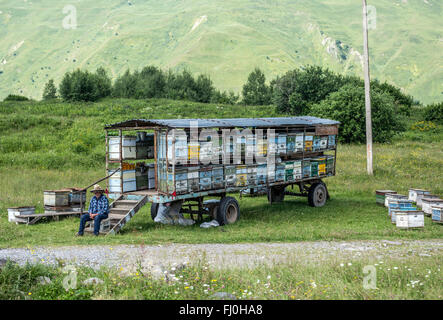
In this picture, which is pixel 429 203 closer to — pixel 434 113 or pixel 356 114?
pixel 356 114

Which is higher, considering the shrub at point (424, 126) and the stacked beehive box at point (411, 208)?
the shrub at point (424, 126)

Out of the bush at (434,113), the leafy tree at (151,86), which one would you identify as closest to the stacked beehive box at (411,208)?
the bush at (434,113)

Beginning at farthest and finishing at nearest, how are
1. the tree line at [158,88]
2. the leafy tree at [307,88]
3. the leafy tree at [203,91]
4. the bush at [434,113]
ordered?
1. the leafy tree at [203,91]
2. the tree line at [158,88]
3. the bush at [434,113]
4. the leafy tree at [307,88]

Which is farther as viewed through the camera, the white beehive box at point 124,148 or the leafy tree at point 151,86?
the leafy tree at point 151,86

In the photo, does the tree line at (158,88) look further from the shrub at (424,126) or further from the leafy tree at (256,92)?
the shrub at (424,126)

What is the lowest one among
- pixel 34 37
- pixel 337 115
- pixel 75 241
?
pixel 75 241

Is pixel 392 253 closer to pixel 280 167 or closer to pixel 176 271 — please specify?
pixel 176 271

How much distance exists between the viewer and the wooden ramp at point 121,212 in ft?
48.0

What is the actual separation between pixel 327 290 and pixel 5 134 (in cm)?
3501

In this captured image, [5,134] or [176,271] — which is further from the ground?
[5,134]

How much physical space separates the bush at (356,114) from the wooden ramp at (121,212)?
28.2m

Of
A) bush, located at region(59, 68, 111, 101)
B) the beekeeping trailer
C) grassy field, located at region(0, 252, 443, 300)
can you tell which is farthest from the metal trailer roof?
bush, located at region(59, 68, 111, 101)
